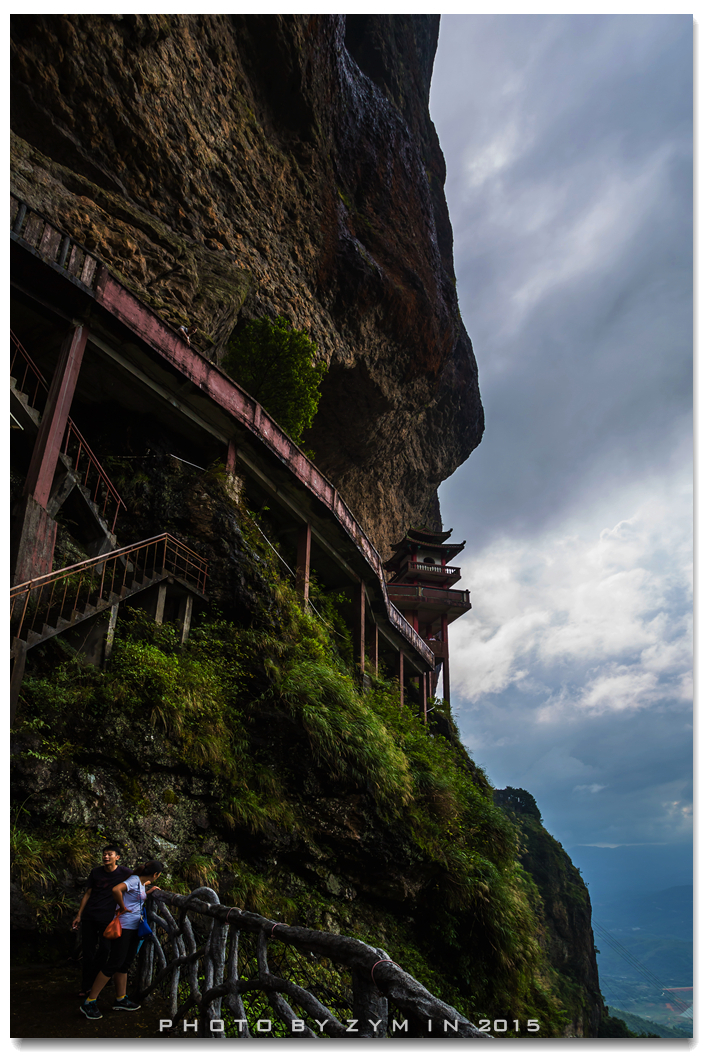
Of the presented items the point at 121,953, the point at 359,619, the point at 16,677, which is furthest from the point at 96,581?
the point at 359,619

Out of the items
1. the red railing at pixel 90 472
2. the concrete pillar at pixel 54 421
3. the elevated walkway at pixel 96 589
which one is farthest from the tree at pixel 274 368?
the elevated walkway at pixel 96 589

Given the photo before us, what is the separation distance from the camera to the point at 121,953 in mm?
4227

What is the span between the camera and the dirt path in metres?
3.77

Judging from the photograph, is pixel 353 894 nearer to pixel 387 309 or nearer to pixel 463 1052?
pixel 463 1052

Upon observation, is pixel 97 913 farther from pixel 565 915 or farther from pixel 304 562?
pixel 565 915

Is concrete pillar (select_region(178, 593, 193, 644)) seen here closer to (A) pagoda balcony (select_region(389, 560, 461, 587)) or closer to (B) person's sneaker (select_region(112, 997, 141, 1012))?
(B) person's sneaker (select_region(112, 997, 141, 1012))

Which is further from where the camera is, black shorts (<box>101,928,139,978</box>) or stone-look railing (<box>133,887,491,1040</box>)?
black shorts (<box>101,928,139,978</box>)

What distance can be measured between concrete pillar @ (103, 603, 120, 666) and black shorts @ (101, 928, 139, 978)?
3844 mm

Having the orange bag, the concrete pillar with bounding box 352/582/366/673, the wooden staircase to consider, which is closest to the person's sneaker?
the orange bag

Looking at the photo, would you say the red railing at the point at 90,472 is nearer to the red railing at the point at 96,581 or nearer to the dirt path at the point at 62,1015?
the red railing at the point at 96,581

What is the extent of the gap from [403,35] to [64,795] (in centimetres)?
4844

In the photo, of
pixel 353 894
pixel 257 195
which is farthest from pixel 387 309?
pixel 353 894

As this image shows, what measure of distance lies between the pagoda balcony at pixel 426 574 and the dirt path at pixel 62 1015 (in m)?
29.7

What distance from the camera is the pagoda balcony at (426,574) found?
111ft
